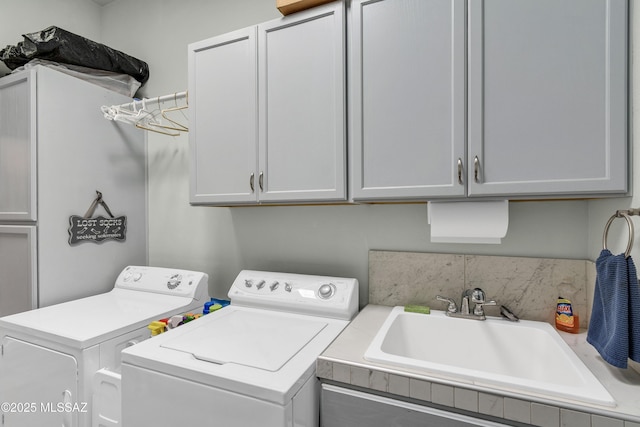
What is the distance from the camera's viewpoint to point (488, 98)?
1101mm

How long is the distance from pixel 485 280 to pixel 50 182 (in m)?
2.36

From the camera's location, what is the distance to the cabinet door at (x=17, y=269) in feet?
5.65

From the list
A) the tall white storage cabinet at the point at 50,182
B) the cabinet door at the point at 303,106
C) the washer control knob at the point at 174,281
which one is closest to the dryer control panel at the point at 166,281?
the washer control knob at the point at 174,281

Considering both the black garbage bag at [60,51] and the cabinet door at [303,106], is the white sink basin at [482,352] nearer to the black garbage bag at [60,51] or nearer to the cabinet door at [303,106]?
the cabinet door at [303,106]

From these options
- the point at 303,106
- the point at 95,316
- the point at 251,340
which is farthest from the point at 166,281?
the point at 303,106

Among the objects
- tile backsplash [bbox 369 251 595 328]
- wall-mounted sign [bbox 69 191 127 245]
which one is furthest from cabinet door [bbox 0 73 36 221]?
tile backsplash [bbox 369 251 595 328]

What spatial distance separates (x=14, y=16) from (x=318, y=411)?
298 centimetres

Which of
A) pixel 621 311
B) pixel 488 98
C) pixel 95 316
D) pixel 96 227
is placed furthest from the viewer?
pixel 96 227

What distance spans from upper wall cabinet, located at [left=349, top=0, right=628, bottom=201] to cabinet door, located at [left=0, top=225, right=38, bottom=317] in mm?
1825

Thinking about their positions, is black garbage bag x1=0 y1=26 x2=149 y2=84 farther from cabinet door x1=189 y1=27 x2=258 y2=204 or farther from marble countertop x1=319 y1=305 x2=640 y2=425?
marble countertop x1=319 y1=305 x2=640 y2=425

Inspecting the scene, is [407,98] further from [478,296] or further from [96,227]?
[96,227]

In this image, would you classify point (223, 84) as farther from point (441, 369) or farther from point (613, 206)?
point (613, 206)

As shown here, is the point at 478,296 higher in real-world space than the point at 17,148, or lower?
lower

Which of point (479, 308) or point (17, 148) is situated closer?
point (479, 308)
